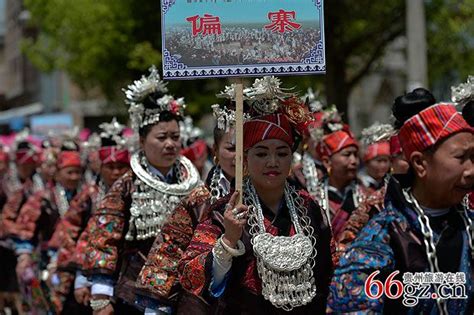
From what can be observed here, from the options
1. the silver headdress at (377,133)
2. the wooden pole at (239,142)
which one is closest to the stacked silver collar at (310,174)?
the silver headdress at (377,133)

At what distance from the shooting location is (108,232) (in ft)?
23.6

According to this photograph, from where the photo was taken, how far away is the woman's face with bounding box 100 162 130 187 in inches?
341

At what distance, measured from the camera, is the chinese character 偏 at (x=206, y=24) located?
16.6 feet

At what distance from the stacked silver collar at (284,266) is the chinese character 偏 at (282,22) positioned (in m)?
0.94

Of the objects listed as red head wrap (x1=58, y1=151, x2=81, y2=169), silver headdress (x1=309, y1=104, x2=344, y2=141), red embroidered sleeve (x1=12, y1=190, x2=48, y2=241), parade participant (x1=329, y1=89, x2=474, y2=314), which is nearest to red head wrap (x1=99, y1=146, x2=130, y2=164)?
silver headdress (x1=309, y1=104, x2=344, y2=141)

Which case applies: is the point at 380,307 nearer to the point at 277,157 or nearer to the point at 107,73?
the point at 277,157

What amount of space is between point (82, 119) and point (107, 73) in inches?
612

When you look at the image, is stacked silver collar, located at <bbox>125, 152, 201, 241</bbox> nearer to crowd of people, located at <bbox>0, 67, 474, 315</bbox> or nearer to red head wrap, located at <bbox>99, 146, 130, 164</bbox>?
crowd of people, located at <bbox>0, 67, 474, 315</bbox>

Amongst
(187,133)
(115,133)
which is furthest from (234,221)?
(187,133)

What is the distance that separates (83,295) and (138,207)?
48.8 inches

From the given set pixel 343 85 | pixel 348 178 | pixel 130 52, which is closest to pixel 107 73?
pixel 130 52

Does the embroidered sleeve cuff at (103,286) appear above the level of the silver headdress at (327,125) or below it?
below

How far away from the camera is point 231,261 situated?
16.5 feet

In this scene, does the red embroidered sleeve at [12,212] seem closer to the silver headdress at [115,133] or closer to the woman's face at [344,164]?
the silver headdress at [115,133]
